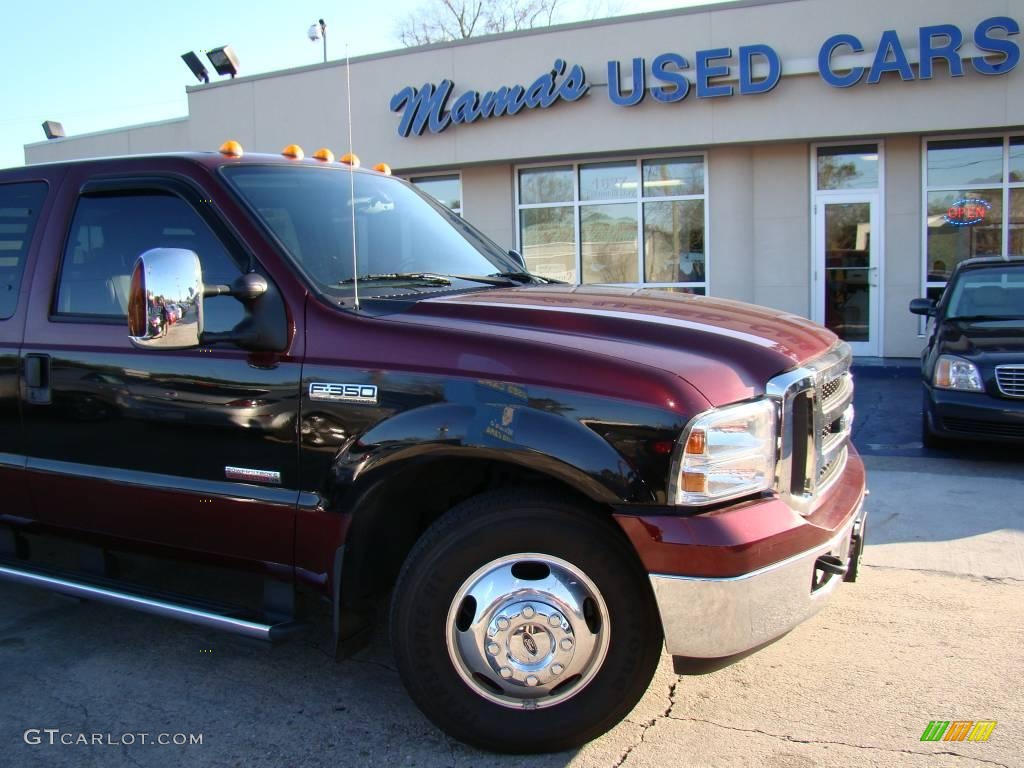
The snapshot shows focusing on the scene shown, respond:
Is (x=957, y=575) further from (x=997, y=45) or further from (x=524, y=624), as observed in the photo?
(x=997, y=45)

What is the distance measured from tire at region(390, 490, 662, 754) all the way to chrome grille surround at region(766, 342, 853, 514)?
0.57 metres

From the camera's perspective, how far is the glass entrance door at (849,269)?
1284 cm

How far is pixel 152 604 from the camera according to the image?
126 inches

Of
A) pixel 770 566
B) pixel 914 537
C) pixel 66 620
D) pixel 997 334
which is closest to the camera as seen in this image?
pixel 770 566

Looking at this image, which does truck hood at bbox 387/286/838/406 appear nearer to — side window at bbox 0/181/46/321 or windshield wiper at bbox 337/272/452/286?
windshield wiper at bbox 337/272/452/286

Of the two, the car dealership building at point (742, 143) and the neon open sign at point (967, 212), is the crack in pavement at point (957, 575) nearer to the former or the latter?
the car dealership building at point (742, 143)

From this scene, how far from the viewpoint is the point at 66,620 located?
13.4 feet

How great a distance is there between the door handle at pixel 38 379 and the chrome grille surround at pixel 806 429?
2.74m

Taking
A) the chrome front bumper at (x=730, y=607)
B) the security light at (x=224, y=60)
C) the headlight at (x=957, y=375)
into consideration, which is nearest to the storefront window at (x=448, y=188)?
the security light at (x=224, y=60)

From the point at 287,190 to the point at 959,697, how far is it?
10.3 ft

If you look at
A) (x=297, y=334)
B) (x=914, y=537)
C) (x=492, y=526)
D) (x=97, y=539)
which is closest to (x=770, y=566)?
(x=492, y=526)

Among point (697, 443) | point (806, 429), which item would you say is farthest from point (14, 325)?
point (806, 429)

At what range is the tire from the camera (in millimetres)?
2674

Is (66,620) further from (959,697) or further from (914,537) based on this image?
(914,537)
